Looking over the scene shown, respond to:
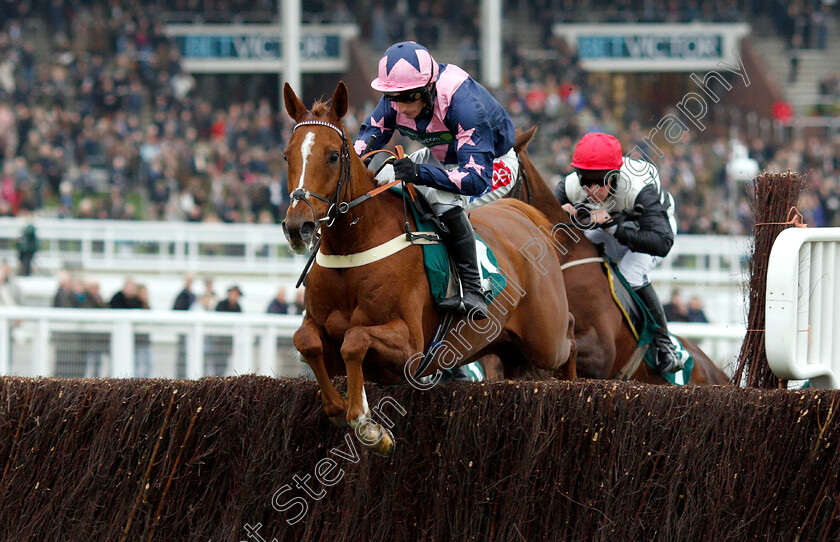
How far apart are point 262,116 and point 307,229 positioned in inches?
694

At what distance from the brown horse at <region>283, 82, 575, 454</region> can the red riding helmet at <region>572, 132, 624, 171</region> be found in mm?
1613

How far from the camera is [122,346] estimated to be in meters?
10.1

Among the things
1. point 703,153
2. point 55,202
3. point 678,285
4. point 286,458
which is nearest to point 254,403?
point 286,458

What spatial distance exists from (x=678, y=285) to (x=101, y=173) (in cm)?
1001

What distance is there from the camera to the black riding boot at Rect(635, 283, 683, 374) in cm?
702

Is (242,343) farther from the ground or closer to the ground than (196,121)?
closer to the ground

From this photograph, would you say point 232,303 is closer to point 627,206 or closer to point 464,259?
point 627,206

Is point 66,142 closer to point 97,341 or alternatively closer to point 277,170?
point 277,170

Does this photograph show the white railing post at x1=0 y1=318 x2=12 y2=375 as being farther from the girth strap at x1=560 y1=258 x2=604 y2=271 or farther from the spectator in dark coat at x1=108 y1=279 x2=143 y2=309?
the girth strap at x1=560 y1=258 x2=604 y2=271

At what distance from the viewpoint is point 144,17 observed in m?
25.2

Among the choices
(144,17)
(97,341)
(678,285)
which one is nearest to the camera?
(97,341)

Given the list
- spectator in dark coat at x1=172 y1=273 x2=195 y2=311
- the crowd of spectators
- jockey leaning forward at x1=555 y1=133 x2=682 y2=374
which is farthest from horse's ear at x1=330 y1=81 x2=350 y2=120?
the crowd of spectators

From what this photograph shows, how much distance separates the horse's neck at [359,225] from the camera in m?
4.66

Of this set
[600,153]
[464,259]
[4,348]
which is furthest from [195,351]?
[464,259]
